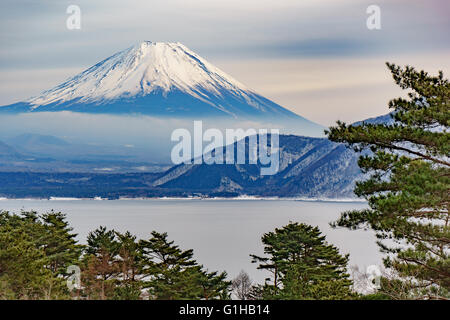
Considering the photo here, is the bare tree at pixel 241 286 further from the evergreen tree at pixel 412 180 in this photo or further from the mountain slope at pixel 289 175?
the mountain slope at pixel 289 175

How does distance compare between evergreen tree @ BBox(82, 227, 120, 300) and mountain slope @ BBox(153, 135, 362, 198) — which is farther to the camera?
mountain slope @ BBox(153, 135, 362, 198)

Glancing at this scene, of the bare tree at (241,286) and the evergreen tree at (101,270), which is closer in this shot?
the evergreen tree at (101,270)

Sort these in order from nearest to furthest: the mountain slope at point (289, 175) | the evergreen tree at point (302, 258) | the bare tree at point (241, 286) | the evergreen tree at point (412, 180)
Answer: the evergreen tree at point (412, 180) → the evergreen tree at point (302, 258) → the bare tree at point (241, 286) → the mountain slope at point (289, 175)

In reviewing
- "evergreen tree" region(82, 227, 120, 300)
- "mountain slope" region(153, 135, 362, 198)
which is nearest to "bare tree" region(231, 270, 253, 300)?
"evergreen tree" region(82, 227, 120, 300)

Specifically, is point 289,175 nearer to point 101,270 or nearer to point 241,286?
point 241,286

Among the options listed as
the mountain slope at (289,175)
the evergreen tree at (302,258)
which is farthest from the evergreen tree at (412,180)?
the mountain slope at (289,175)

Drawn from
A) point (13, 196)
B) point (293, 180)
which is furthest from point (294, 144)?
point (13, 196)

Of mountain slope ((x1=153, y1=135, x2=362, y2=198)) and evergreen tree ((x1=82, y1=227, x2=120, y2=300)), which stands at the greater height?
mountain slope ((x1=153, y1=135, x2=362, y2=198))

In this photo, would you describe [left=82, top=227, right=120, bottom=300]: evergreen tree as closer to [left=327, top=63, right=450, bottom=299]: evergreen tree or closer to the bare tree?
[left=327, top=63, right=450, bottom=299]: evergreen tree

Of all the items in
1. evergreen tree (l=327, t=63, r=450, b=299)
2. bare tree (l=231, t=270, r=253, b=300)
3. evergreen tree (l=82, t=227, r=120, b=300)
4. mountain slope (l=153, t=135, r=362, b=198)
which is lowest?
bare tree (l=231, t=270, r=253, b=300)
